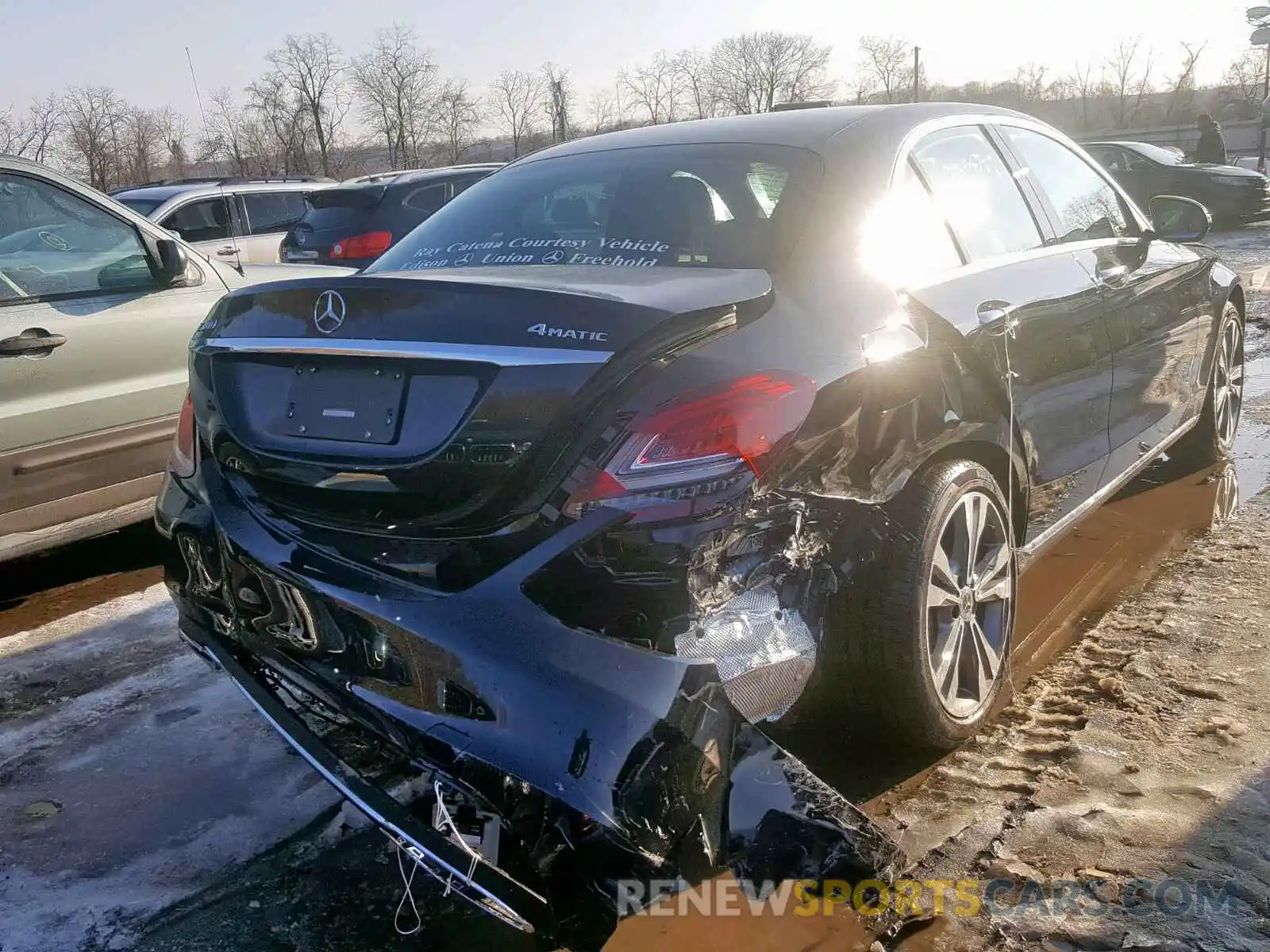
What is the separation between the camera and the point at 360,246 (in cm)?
933

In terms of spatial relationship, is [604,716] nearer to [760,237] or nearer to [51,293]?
[760,237]

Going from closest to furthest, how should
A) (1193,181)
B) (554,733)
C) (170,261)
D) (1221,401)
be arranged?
(554,733) < (170,261) < (1221,401) < (1193,181)

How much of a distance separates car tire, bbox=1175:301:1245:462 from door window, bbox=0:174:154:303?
470cm

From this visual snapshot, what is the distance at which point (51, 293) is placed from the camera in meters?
4.19

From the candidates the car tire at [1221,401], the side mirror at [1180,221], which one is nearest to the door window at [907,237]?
the side mirror at [1180,221]

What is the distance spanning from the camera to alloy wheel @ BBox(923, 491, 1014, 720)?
267 centimetres

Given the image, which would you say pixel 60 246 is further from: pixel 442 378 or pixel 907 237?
pixel 907 237

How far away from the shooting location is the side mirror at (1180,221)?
4.38 metres

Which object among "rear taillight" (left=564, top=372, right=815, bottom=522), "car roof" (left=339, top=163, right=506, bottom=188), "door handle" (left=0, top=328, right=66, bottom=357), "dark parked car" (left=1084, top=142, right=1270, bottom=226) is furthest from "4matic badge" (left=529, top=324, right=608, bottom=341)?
"dark parked car" (left=1084, top=142, right=1270, bottom=226)

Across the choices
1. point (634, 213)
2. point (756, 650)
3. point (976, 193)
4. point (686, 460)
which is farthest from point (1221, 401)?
point (686, 460)

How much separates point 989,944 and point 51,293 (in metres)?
3.89

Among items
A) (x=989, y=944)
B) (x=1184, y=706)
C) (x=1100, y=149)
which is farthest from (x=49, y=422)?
(x=1100, y=149)

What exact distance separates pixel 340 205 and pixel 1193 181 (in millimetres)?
14207

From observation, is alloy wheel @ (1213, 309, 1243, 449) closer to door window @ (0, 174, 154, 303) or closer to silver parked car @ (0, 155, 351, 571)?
silver parked car @ (0, 155, 351, 571)
